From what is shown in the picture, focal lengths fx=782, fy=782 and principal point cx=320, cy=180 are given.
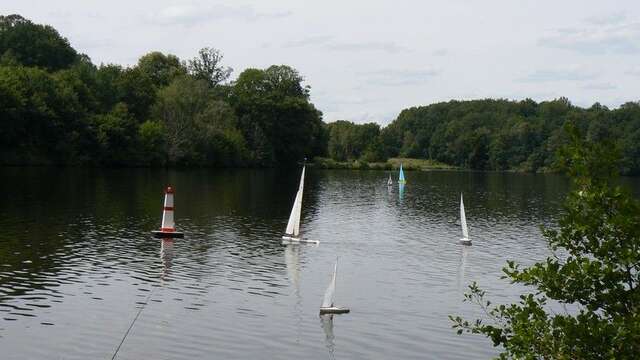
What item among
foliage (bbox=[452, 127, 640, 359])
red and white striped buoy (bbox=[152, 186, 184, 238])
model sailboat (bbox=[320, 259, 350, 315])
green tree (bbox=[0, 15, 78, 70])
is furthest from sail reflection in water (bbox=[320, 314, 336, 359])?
green tree (bbox=[0, 15, 78, 70])

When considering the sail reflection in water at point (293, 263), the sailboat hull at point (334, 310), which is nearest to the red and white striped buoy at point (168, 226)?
the sail reflection in water at point (293, 263)

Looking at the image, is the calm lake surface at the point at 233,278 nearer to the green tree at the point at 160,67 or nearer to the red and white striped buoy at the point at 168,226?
the red and white striped buoy at the point at 168,226

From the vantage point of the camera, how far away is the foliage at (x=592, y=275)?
10.0 meters

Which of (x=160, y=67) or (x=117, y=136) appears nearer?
(x=117, y=136)

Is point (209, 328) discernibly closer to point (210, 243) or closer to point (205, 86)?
point (210, 243)

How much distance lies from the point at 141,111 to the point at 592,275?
133m

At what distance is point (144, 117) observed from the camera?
453ft

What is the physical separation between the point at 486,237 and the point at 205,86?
9632 centimetres

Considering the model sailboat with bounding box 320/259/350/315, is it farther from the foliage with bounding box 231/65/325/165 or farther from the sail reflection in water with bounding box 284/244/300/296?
the foliage with bounding box 231/65/325/165

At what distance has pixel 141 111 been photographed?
5443 inches

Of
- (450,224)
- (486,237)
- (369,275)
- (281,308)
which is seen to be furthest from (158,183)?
(281,308)

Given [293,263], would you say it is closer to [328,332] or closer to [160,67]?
[328,332]

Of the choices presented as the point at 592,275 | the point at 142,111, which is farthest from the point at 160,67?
the point at 592,275

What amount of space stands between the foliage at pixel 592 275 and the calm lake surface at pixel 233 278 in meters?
11.0
